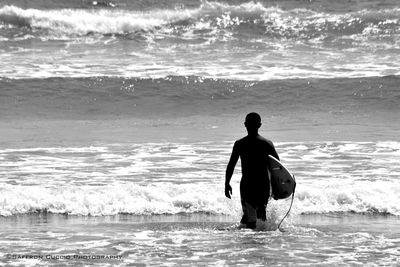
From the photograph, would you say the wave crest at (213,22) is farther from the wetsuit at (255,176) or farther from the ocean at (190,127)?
the wetsuit at (255,176)

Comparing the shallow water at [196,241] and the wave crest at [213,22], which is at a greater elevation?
the wave crest at [213,22]

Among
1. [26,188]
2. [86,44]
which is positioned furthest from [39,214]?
[86,44]

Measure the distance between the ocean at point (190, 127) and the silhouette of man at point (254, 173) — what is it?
0.69ft

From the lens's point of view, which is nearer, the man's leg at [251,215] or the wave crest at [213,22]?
Answer: the man's leg at [251,215]

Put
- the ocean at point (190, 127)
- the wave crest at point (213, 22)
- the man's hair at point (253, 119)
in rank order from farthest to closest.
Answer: the wave crest at point (213, 22), the man's hair at point (253, 119), the ocean at point (190, 127)

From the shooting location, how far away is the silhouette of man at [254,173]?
9.23 meters

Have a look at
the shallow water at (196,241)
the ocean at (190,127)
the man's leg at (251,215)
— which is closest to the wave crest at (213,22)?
the ocean at (190,127)

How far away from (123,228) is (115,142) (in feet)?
18.7

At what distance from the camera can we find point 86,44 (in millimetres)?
26125

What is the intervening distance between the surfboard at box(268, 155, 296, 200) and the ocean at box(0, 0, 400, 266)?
335 millimetres

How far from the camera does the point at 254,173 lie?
30.4ft

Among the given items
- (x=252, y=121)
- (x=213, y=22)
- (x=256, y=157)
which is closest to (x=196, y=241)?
(x=256, y=157)

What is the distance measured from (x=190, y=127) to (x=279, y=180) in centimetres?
835

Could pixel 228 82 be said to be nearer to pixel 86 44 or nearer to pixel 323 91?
pixel 323 91
